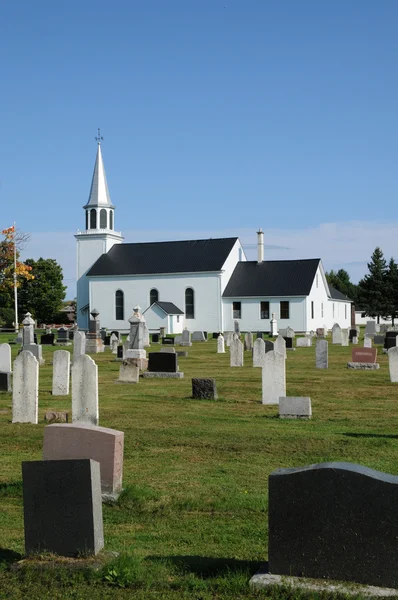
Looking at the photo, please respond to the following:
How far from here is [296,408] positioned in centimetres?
1418

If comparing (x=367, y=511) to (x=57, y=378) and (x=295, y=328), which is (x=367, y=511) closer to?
(x=57, y=378)

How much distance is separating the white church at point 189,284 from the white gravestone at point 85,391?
166 feet

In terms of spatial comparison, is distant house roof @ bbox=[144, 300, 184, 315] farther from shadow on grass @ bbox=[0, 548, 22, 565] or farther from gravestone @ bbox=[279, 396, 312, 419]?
shadow on grass @ bbox=[0, 548, 22, 565]

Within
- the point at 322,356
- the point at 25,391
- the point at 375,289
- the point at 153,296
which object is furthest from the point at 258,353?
the point at 375,289

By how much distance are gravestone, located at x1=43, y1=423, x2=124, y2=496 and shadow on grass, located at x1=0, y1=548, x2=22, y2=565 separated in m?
1.75

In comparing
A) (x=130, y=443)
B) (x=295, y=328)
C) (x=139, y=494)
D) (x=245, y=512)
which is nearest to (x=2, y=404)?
(x=130, y=443)

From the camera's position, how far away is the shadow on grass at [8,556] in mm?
6129

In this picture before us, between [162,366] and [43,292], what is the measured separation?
74.1m

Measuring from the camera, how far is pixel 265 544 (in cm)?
669

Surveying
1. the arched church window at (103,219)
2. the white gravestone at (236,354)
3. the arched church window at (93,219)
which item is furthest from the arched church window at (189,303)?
the white gravestone at (236,354)

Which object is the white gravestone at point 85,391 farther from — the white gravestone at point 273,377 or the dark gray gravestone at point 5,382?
the dark gray gravestone at point 5,382

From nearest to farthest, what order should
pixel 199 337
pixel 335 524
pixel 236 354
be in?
pixel 335 524, pixel 236 354, pixel 199 337

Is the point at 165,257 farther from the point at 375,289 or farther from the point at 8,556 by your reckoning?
the point at 8,556

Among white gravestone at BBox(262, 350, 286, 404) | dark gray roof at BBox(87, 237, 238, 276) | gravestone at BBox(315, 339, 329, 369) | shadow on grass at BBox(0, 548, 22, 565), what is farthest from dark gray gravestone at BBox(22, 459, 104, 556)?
dark gray roof at BBox(87, 237, 238, 276)
